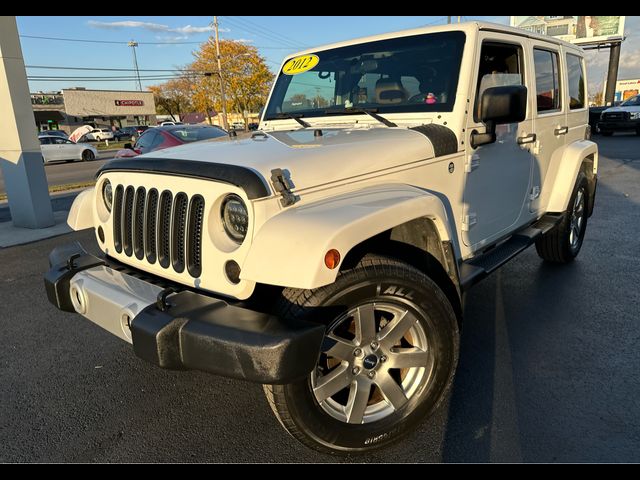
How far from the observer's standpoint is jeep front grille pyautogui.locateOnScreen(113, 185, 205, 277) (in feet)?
7.27

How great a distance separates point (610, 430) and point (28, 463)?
2.95m

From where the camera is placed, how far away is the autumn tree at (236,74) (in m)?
47.3

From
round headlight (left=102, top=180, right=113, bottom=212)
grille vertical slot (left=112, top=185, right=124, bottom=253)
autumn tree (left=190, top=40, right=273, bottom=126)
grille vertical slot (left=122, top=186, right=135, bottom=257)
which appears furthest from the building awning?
grille vertical slot (left=122, top=186, right=135, bottom=257)

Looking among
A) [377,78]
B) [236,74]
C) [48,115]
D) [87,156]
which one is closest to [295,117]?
[377,78]

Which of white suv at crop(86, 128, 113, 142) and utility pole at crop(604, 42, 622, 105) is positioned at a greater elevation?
utility pole at crop(604, 42, 622, 105)

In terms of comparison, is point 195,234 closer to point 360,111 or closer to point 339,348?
point 339,348

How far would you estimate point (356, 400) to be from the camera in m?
2.25

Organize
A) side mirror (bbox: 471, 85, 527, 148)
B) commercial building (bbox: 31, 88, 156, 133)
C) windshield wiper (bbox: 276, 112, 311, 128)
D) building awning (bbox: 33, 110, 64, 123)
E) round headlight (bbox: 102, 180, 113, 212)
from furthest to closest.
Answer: building awning (bbox: 33, 110, 64, 123) → commercial building (bbox: 31, 88, 156, 133) → windshield wiper (bbox: 276, 112, 311, 128) → round headlight (bbox: 102, 180, 113, 212) → side mirror (bbox: 471, 85, 527, 148)

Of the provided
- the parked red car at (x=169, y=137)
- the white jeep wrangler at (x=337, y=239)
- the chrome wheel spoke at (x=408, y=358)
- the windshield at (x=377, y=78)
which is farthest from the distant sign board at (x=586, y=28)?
the chrome wheel spoke at (x=408, y=358)

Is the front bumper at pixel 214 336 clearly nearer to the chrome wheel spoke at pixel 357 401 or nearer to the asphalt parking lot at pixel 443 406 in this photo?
the chrome wheel spoke at pixel 357 401

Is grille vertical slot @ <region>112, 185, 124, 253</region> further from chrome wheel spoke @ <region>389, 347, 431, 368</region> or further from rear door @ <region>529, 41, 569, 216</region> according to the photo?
rear door @ <region>529, 41, 569, 216</region>

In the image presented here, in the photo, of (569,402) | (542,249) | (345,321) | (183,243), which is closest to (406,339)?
(345,321)

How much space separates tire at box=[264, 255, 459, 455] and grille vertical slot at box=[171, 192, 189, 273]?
0.60m

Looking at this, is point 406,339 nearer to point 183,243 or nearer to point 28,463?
point 183,243
